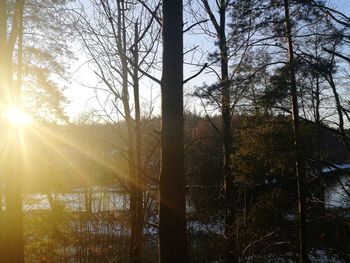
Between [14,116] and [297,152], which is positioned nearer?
[297,152]

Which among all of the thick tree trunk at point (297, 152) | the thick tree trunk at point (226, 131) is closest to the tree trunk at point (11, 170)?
the thick tree trunk at point (226, 131)

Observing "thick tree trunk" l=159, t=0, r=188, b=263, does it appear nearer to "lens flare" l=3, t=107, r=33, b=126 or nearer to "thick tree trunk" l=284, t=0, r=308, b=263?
"thick tree trunk" l=284, t=0, r=308, b=263

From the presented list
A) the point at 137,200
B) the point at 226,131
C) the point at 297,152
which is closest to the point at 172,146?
the point at 137,200

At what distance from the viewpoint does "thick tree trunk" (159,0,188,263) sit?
3.49 meters

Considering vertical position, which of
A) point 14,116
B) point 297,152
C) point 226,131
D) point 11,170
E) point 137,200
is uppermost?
point 14,116

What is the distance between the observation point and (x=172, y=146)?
360cm

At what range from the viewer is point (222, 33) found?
12.4 meters

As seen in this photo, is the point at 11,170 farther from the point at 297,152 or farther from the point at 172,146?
the point at 297,152

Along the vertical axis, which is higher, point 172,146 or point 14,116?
point 14,116

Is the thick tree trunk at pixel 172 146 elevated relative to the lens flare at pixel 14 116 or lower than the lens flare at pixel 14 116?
lower

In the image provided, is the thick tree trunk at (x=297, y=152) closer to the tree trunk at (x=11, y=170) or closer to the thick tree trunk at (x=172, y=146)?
the thick tree trunk at (x=172, y=146)

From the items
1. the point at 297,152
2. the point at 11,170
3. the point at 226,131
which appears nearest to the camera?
the point at 11,170

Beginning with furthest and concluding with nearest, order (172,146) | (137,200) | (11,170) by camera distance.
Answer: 1. (11,170)
2. (137,200)
3. (172,146)

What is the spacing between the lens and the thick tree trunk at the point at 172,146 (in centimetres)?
349
